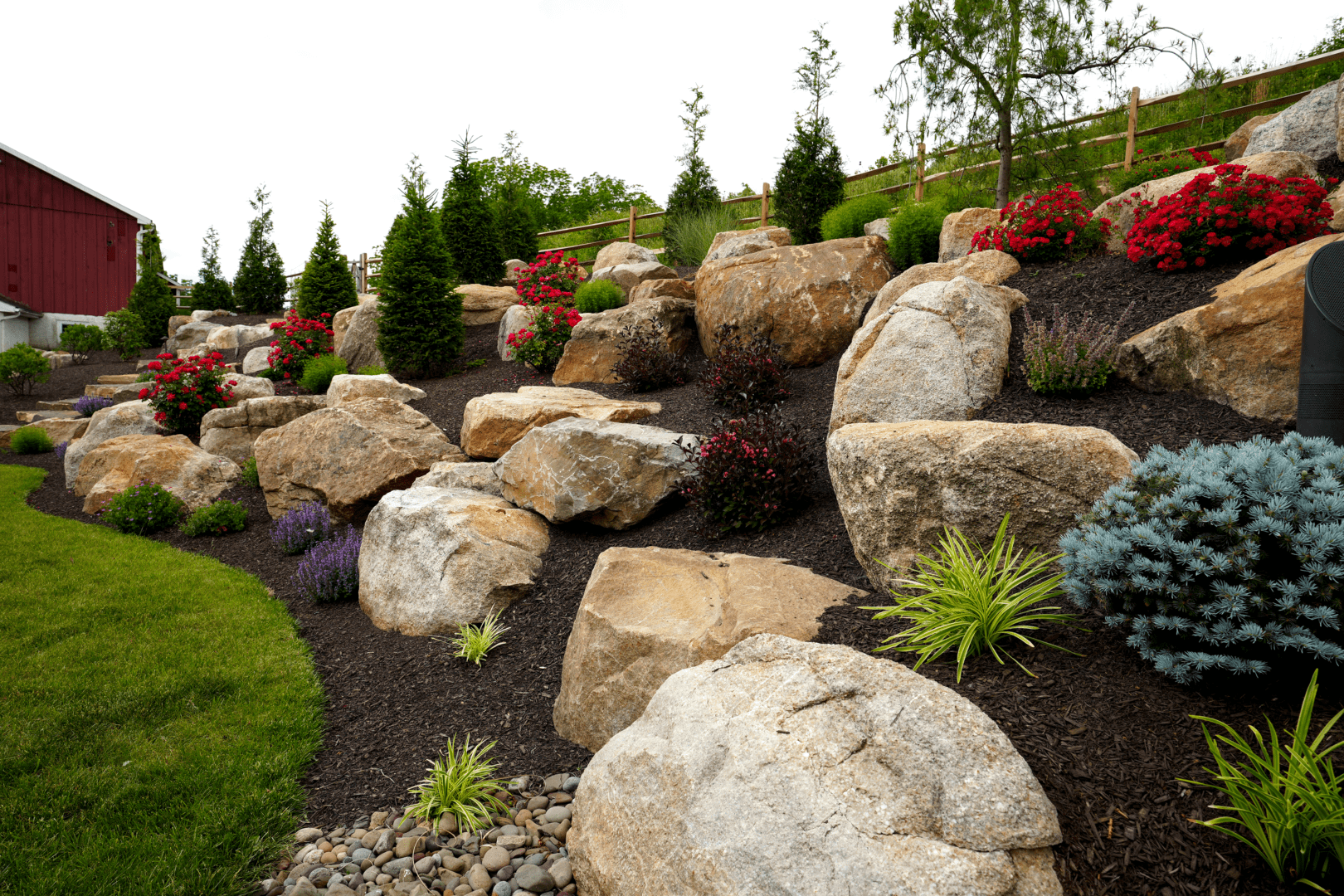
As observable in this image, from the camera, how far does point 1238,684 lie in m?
2.78

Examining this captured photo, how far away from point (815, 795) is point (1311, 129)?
417 inches

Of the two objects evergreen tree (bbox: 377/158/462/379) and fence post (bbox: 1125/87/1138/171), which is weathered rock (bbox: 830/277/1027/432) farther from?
fence post (bbox: 1125/87/1138/171)

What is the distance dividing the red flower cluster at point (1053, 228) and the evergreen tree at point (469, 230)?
11.6m

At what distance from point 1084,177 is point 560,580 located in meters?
8.83

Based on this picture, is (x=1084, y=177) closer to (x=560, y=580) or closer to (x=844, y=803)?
(x=560, y=580)

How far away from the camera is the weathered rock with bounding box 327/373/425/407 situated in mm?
9492

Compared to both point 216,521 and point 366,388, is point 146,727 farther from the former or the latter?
point 366,388

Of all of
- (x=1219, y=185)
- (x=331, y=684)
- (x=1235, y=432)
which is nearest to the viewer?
(x=1235, y=432)

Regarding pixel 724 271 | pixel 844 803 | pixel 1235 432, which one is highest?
pixel 724 271

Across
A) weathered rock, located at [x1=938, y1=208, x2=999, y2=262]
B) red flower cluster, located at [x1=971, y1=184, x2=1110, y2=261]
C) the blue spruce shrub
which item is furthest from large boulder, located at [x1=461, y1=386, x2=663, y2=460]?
the blue spruce shrub

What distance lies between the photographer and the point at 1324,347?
155 inches

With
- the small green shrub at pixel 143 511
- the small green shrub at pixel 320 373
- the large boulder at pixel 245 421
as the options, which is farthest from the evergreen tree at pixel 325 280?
the small green shrub at pixel 143 511

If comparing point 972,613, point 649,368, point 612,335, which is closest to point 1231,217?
point 972,613

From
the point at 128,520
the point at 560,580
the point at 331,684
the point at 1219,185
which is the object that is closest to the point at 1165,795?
the point at 560,580
